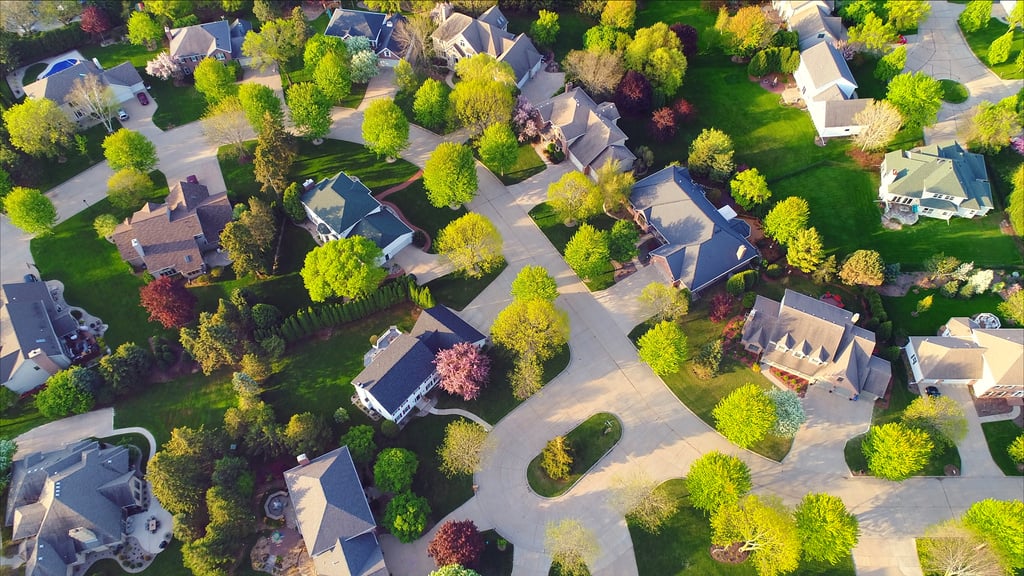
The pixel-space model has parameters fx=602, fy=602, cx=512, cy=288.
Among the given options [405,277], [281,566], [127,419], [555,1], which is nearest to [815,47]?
[555,1]

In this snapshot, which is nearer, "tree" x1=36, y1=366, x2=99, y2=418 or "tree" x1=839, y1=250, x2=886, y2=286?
"tree" x1=36, y1=366, x2=99, y2=418

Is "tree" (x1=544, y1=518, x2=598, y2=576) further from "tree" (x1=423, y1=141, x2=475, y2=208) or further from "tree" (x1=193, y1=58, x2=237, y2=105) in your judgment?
"tree" (x1=193, y1=58, x2=237, y2=105)

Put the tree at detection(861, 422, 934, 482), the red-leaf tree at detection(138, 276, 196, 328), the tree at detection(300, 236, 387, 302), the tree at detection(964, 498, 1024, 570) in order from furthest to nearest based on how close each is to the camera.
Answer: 1. the tree at detection(300, 236, 387, 302)
2. the red-leaf tree at detection(138, 276, 196, 328)
3. the tree at detection(861, 422, 934, 482)
4. the tree at detection(964, 498, 1024, 570)

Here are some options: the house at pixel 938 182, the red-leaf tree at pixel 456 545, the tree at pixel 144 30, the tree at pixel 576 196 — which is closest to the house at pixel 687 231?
the tree at pixel 576 196

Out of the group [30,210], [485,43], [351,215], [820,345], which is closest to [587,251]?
[820,345]

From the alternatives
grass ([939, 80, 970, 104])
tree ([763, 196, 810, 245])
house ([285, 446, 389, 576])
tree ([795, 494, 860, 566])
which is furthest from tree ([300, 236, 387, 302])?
grass ([939, 80, 970, 104])

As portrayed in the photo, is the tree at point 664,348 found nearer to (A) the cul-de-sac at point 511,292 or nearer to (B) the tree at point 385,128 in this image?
(A) the cul-de-sac at point 511,292

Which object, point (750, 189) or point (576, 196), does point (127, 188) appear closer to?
point (576, 196)
